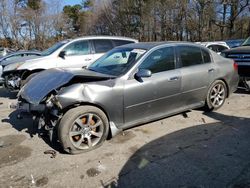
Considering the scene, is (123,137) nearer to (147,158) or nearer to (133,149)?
(133,149)

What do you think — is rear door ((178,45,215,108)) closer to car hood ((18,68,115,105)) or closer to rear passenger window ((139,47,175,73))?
rear passenger window ((139,47,175,73))

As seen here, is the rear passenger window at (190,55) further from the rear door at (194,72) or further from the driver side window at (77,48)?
the driver side window at (77,48)

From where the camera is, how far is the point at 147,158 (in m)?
3.78

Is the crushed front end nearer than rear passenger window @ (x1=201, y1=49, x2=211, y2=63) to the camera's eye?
Yes

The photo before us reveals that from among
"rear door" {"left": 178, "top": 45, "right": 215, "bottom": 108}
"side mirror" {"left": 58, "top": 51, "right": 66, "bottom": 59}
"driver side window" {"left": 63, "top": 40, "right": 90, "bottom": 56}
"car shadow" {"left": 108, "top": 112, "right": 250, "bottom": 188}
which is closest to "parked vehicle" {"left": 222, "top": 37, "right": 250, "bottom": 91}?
"rear door" {"left": 178, "top": 45, "right": 215, "bottom": 108}

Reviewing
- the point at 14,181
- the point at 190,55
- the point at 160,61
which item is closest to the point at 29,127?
the point at 14,181

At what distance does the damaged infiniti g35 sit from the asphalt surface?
1.01 feet

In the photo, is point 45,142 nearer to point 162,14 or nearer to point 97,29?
point 162,14

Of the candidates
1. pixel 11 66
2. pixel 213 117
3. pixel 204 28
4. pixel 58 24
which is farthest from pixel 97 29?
pixel 213 117

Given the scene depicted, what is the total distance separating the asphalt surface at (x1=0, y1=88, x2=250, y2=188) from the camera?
10.6ft

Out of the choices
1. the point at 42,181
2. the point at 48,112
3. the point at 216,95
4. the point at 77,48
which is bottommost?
the point at 42,181

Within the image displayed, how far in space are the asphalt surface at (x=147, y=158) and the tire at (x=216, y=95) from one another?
44 cm

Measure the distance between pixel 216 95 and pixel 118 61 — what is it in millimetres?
2401

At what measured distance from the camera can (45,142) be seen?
447 cm
